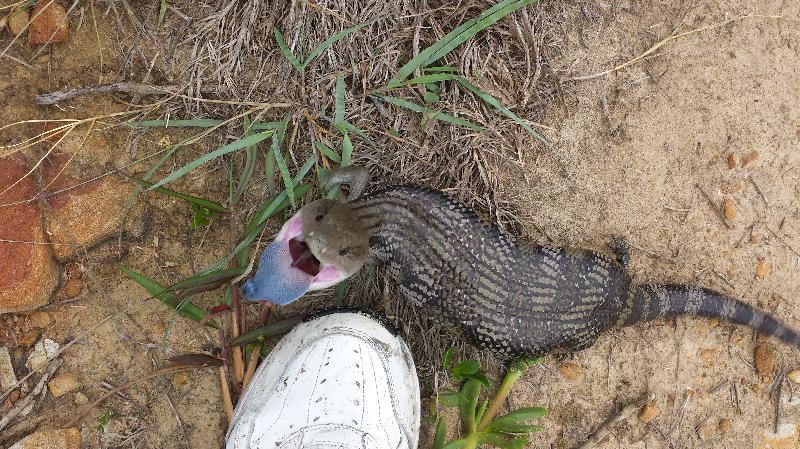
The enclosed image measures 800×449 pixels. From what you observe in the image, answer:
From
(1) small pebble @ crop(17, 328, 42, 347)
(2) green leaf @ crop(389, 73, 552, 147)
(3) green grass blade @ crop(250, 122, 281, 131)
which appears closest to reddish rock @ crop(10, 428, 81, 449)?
(1) small pebble @ crop(17, 328, 42, 347)

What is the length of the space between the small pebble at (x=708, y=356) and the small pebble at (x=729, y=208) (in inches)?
36.4

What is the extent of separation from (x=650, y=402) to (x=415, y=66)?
280 centimetres

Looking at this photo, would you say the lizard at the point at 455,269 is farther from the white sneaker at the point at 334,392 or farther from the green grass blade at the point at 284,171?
the white sneaker at the point at 334,392

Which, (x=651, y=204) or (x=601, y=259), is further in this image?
(x=651, y=204)

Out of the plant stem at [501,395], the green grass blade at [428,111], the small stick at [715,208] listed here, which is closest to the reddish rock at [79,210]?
the green grass blade at [428,111]

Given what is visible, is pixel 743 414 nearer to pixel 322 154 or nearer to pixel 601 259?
pixel 601 259

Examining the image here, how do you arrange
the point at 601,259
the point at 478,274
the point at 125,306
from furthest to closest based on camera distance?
the point at 125,306, the point at 601,259, the point at 478,274

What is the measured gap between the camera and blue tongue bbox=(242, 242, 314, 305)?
3566 mm

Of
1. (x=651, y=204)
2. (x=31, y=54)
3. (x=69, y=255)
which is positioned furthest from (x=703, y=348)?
(x=31, y=54)

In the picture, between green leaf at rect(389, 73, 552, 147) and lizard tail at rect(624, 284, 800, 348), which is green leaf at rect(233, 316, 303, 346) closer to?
green leaf at rect(389, 73, 552, 147)

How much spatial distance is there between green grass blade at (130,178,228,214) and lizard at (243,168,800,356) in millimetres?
593

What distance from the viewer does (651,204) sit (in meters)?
4.35

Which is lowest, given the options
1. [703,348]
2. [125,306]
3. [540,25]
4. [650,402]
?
[125,306]

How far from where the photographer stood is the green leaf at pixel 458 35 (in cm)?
390
